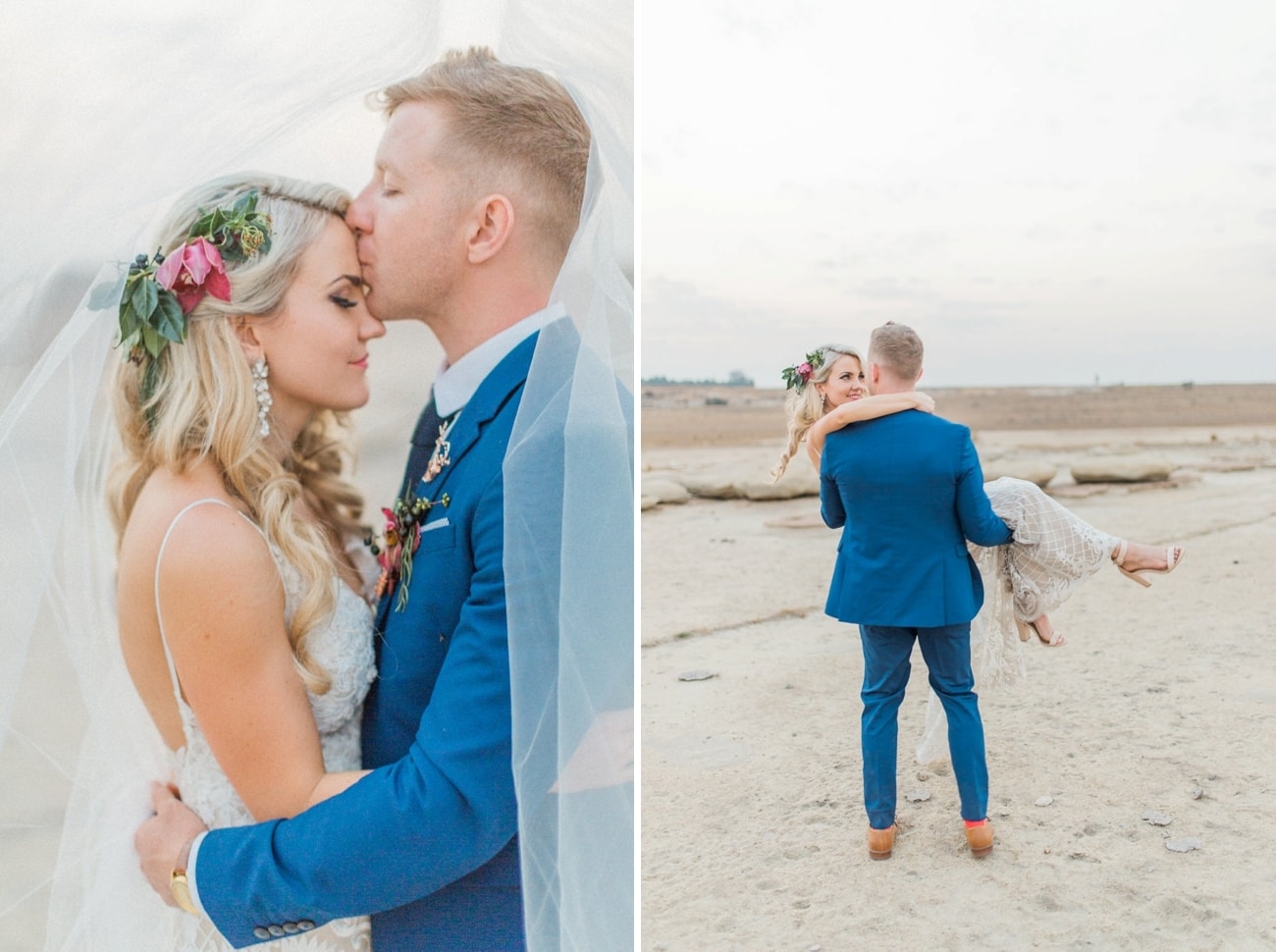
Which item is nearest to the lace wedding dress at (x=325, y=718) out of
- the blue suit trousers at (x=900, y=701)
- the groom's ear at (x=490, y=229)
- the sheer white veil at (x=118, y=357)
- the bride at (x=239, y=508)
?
the bride at (x=239, y=508)

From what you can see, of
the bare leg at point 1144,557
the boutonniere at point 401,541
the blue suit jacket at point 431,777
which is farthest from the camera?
the bare leg at point 1144,557

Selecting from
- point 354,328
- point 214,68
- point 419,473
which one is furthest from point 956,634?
point 214,68

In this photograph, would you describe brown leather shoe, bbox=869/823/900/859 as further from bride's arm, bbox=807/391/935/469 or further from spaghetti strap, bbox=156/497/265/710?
spaghetti strap, bbox=156/497/265/710

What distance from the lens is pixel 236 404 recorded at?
136cm

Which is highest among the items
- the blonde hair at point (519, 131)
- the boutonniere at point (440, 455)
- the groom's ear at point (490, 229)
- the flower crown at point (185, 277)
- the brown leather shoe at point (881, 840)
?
the blonde hair at point (519, 131)

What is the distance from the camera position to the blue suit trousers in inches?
71.4

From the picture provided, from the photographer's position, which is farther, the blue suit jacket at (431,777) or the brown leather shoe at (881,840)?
the brown leather shoe at (881,840)

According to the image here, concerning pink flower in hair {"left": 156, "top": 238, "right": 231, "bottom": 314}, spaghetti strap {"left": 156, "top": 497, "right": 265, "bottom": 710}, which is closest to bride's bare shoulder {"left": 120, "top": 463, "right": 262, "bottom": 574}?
spaghetti strap {"left": 156, "top": 497, "right": 265, "bottom": 710}

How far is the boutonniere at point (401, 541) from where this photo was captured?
1398mm

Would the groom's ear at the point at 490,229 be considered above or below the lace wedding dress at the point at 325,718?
above

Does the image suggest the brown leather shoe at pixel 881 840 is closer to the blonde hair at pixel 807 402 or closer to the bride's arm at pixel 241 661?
the blonde hair at pixel 807 402

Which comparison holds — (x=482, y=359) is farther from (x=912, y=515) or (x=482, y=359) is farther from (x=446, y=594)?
(x=912, y=515)

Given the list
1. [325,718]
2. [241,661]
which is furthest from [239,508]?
[325,718]

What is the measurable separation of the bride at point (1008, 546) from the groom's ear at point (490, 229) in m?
0.66
